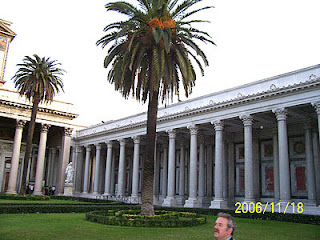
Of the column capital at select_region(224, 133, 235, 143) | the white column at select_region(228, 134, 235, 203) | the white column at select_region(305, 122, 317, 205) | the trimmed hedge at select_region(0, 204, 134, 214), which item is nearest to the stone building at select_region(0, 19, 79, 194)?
the trimmed hedge at select_region(0, 204, 134, 214)

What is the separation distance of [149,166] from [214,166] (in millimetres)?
23547

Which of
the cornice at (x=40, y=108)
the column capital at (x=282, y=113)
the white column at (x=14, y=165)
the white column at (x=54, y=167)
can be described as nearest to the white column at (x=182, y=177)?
the column capital at (x=282, y=113)

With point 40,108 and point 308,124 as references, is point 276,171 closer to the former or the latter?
point 308,124

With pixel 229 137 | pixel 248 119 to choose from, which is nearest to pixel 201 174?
pixel 229 137

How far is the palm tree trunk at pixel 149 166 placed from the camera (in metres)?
19.5

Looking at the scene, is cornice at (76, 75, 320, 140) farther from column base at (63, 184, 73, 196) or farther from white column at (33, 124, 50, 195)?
column base at (63, 184, 73, 196)

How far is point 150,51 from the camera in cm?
2203

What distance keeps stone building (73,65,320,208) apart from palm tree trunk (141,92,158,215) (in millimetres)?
11589

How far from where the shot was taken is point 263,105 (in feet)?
94.2

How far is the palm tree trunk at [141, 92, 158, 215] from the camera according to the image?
19484 millimetres

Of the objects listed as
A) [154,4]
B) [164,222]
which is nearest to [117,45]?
[154,4]

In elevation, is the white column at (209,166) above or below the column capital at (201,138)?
below

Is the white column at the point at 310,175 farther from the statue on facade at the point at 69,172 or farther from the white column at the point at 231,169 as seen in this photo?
the statue on facade at the point at 69,172

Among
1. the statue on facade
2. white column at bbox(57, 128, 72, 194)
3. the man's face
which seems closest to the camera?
the man's face
